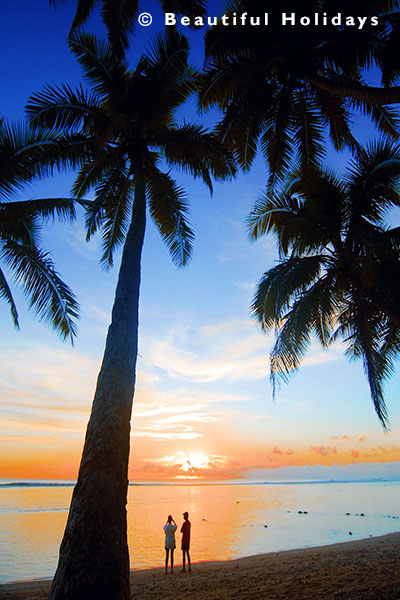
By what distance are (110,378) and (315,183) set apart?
8985 millimetres

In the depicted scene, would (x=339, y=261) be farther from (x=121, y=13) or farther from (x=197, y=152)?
(x=121, y=13)

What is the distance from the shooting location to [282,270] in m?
12.7

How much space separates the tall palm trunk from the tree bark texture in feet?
18.4

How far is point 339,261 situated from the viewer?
11930 mm

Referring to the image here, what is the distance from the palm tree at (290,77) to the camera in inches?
339

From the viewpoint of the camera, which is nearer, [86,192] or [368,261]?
[368,261]

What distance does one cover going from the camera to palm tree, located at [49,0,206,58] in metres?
8.71

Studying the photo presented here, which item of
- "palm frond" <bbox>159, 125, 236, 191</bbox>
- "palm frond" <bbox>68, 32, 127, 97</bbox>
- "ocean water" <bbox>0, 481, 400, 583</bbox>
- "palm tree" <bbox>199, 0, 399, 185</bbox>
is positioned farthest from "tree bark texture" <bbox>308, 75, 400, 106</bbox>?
"ocean water" <bbox>0, 481, 400, 583</bbox>

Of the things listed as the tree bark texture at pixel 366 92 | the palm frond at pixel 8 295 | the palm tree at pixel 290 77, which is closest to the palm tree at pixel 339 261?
the palm tree at pixel 290 77

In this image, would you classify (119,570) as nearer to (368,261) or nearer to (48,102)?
(368,261)

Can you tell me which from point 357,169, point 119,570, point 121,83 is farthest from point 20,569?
point 357,169

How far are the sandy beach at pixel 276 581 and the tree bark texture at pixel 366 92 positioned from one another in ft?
27.1

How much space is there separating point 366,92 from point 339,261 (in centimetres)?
566

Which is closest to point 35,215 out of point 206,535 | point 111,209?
point 111,209
